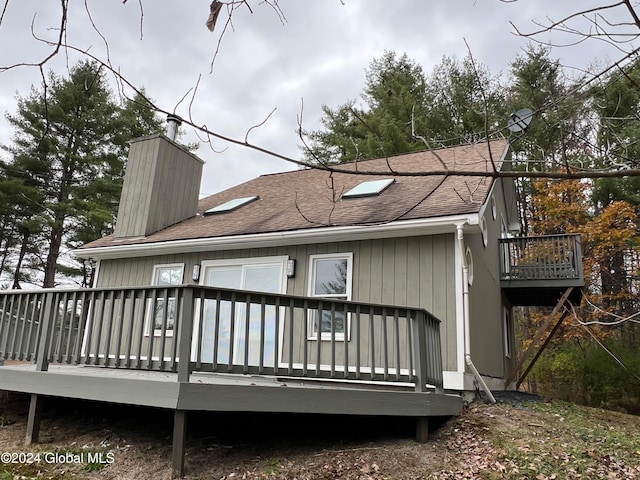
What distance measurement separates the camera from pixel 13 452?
4520mm

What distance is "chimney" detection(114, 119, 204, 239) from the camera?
9719mm

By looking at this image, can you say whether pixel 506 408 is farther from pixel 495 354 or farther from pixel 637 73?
pixel 637 73

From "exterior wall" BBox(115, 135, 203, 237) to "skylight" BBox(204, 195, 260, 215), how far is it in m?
0.66

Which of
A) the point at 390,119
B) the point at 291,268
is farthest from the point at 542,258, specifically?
the point at 390,119

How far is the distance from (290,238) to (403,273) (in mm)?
1813

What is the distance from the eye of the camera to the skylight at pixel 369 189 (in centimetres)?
859

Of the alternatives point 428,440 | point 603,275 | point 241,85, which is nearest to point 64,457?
point 428,440

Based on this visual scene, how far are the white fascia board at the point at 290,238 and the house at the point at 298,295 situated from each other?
3cm

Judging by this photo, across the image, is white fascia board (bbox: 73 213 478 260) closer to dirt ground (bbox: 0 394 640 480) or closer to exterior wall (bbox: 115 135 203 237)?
exterior wall (bbox: 115 135 203 237)

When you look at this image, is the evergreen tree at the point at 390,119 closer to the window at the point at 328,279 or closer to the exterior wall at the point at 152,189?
the exterior wall at the point at 152,189

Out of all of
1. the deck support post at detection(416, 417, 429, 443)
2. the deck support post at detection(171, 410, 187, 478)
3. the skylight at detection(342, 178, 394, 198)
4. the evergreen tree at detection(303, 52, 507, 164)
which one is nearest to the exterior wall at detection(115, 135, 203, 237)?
the skylight at detection(342, 178, 394, 198)

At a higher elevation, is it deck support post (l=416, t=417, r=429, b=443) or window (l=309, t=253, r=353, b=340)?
window (l=309, t=253, r=353, b=340)

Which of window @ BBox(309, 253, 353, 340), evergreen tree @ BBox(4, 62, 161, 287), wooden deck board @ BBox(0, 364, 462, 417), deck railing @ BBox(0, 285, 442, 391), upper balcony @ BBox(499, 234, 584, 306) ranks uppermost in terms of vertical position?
evergreen tree @ BBox(4, 62, 161, 287)

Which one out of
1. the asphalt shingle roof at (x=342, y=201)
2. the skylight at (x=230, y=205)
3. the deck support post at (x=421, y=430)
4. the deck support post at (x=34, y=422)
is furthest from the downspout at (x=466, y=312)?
the skylight at (x=230, y=205)
